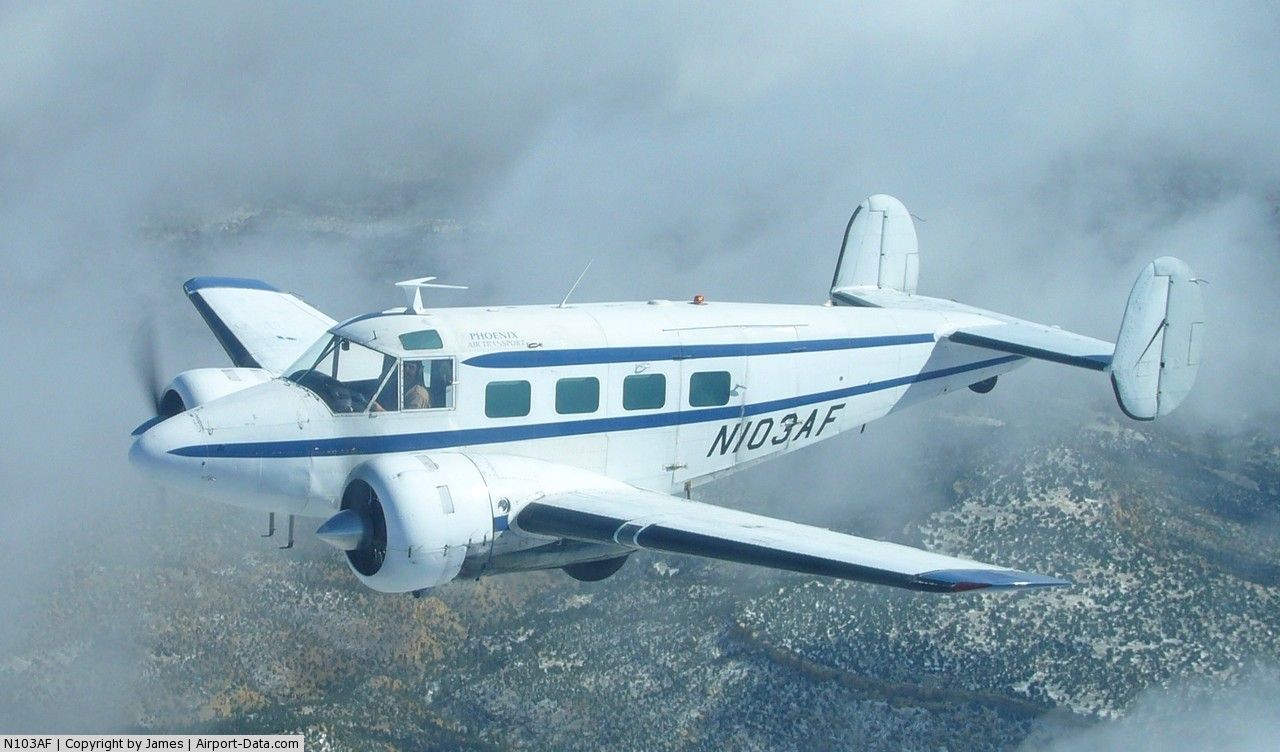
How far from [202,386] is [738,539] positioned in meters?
12.2

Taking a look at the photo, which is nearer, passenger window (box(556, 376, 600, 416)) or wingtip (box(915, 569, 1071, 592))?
wingtip (box(915, 569, 1071, 592))

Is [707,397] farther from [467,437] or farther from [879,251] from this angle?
[879,251]

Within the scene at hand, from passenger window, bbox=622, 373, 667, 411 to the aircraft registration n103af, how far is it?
35 millimetres

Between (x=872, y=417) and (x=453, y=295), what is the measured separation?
56098 mm

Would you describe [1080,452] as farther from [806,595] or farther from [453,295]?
[453,295]

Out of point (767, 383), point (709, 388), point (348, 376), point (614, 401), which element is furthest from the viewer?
point (767, 383)

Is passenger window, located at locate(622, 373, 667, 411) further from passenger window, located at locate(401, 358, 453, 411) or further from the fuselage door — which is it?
passenger window, located at locate(401, 358, 453, 411)

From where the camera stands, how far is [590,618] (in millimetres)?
55406


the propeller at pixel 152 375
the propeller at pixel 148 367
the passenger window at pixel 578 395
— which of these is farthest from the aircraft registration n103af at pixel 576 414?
the propeller at pixel 148 367

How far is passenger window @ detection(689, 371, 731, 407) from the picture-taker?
29328 mm

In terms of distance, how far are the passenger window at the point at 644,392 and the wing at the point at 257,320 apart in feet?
29.8

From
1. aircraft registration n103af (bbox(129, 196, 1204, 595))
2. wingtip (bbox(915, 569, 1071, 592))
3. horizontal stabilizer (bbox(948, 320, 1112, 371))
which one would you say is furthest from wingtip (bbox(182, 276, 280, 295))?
wingtip (bbox(915, 569, 1071, 592))

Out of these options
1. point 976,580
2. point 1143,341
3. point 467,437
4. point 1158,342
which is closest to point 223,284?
point 467,437

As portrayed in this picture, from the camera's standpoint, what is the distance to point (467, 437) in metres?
26.7
